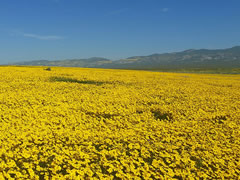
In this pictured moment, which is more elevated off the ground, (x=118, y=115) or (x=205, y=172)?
(x=118, y=115)

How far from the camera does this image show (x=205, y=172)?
665 centimetres

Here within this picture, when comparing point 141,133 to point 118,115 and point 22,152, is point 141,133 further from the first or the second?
point 22,152

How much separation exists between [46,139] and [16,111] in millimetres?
3638

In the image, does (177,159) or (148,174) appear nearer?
(148,174)

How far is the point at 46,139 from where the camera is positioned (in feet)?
25.1

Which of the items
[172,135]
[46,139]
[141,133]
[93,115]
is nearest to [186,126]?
[172,135]

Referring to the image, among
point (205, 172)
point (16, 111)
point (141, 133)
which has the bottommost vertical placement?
point (205, 172)

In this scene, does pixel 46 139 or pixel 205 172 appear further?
pixel 46 139

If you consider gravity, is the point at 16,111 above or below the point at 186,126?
above

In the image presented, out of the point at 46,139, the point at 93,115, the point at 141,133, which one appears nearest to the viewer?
the point at 46,139

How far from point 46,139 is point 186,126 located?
20.5 feet

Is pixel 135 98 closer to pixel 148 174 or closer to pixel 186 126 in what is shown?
pixel 186 126

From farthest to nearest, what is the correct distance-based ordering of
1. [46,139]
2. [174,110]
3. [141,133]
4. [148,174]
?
[174,110]
[141,133]
[46,139]
[148,174]

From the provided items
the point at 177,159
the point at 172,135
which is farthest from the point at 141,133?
the point at 177,159
